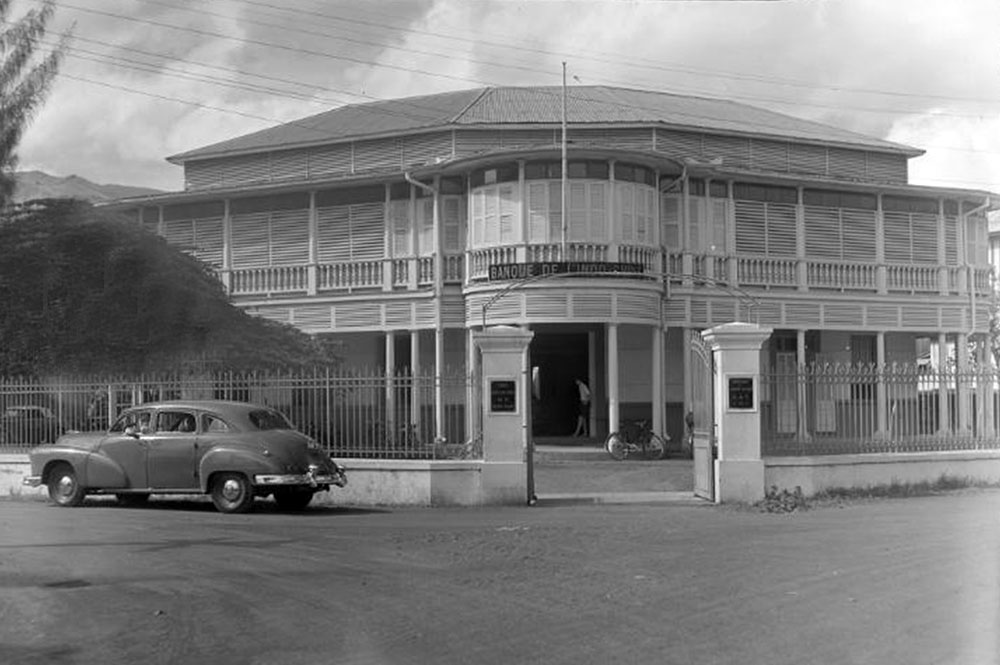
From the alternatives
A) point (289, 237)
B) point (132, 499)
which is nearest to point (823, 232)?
point (289, 237)

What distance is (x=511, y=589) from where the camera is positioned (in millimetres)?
9109

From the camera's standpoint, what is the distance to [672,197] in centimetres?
2695

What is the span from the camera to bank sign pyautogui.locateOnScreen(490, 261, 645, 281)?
2448cm

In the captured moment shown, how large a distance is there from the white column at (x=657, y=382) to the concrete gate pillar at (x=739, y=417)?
31.1 feet

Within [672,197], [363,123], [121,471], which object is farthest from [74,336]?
[672,197]

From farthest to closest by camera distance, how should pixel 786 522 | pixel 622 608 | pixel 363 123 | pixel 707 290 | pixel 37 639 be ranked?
1. pixel 363 123
2. pixel 707 290
3. pixel 786 522
4. pixel 622 608
5. pixel 37 639

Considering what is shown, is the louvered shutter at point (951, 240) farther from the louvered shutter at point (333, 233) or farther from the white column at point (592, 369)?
the louvered shutter at point (333, 233)

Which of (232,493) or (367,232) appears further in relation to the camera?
(367,232)

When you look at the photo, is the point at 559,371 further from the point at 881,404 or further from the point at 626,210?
the point at 881,404

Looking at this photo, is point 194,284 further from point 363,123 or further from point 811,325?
point 811,325

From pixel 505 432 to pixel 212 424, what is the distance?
13.2 feet

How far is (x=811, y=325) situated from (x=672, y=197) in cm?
473

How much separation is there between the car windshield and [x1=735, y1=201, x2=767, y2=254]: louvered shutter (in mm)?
15021

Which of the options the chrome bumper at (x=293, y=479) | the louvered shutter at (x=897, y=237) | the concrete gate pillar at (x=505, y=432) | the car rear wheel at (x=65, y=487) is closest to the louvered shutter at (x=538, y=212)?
the concrete gate pillar at (x=505, y=432)
